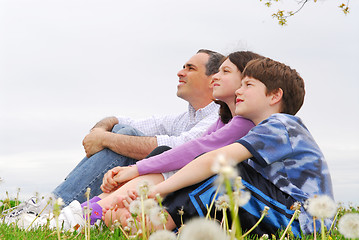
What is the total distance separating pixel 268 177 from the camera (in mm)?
3258

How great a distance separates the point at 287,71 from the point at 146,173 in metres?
1.54

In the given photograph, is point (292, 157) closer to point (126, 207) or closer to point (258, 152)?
point (258, 152)

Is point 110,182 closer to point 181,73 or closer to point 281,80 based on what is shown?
point 281,80

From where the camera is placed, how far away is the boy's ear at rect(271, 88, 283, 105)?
11.9ft

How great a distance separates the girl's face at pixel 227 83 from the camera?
4266 millimetres

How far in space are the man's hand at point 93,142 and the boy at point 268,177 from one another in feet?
7.81

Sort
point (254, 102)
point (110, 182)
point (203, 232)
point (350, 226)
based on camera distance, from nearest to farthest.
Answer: point (203, 232) → point (350, 226) → point (254, 102) → point (110, 182)

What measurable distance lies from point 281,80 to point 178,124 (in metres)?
2.97

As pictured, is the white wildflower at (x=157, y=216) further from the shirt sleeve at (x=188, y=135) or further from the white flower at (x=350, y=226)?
the shirt sleeve at (x=188, y=135)

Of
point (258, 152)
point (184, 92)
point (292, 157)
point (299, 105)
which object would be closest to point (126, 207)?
point (258, 152)

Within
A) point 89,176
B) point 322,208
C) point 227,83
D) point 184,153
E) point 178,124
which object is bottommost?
point 89,176

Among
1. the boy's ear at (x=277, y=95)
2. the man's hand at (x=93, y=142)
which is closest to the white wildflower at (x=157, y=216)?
the boy's ear at (x=277, y=95)

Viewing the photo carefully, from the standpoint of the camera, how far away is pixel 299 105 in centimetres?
382

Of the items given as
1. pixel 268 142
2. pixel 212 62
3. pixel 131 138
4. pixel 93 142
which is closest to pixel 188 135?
pixel 131 138
